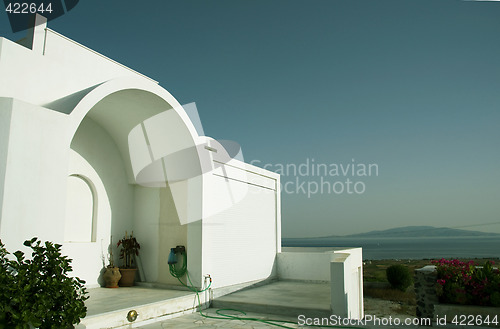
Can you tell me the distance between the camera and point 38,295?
4.30 m

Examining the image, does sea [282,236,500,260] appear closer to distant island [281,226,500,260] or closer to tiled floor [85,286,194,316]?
distant island [281,226,500,260]

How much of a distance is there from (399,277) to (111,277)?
24.5 m

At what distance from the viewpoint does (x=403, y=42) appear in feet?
49.3

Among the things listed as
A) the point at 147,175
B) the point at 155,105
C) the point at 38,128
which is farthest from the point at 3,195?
the point at 147,175

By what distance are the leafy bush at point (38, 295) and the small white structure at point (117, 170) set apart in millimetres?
974

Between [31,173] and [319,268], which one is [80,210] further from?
[319,268]

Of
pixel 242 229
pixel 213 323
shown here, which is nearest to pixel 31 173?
pixel 213 323

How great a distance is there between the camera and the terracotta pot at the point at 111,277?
29.6 ft

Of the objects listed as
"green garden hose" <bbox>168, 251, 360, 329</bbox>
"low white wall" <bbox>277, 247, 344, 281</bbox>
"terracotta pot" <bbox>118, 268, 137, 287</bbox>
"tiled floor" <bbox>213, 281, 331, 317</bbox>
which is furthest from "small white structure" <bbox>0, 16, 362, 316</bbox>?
"low white wall" <bbox>277, 247, 344, 281</bbox>

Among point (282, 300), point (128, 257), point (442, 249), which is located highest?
point (128, 257)

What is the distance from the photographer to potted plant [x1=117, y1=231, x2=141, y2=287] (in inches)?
367

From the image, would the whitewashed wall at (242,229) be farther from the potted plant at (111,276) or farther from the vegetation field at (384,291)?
the vegetation field at (384,291)

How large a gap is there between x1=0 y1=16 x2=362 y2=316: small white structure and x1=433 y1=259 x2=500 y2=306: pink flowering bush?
479 cm

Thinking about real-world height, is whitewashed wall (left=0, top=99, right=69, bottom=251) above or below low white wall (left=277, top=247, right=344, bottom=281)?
above
